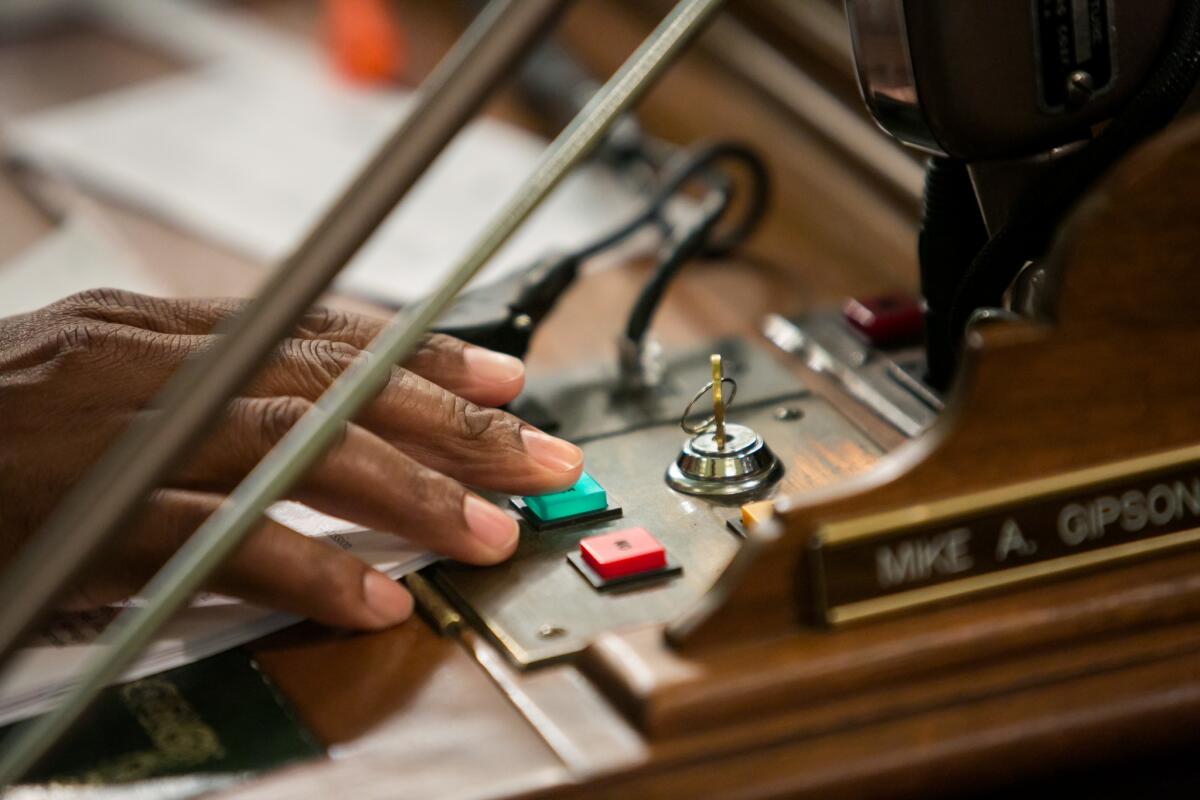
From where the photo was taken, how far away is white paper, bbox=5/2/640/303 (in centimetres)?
116

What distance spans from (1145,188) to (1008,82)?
0.37 ft

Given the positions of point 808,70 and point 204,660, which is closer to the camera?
point 204,660

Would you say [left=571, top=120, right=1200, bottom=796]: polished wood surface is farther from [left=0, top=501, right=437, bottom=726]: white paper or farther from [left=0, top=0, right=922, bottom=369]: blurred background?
[left=0, top=0, right=922, bottom=369]: blurred background

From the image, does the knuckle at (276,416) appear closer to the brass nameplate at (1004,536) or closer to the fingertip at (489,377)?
the fingertip at (489,377)

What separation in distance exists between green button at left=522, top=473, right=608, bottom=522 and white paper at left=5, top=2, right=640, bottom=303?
384 millimetres

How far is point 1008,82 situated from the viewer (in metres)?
0.59

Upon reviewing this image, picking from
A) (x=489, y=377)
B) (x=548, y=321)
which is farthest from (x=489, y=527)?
(x=548, y=321)

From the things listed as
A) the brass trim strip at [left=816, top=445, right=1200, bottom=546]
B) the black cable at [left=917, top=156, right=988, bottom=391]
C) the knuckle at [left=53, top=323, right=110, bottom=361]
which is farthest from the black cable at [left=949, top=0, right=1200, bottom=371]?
the knuckle at [left=53, top=323, right=110, bottom=361]

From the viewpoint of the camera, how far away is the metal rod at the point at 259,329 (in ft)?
1.33

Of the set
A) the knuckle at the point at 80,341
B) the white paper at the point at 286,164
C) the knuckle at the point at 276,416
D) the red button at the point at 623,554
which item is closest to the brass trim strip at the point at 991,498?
the red button at the point at 623,554

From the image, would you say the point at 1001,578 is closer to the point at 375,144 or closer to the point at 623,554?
the point at 623,554

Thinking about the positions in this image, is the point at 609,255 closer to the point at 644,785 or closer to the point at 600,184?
the point at 600,184

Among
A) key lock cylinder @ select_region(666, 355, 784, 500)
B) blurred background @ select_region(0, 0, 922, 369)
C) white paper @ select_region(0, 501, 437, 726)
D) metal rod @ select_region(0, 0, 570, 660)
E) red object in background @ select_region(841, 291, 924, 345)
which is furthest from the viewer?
blurred background @ select_region(0, 0, 922, 369)

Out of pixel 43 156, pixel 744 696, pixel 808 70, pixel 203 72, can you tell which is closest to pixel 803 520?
pixel 744 696
